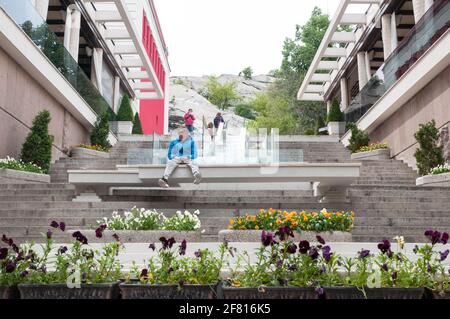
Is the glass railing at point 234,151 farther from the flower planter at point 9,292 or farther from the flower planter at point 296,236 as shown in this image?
the flower planter at point 9,292

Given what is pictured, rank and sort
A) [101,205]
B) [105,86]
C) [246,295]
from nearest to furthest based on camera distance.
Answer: [246,295] → [101,205] → [105,86]

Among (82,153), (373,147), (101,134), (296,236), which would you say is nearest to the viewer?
(296,236)

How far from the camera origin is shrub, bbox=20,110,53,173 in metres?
15.8

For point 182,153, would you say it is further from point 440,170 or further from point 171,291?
point 171,291

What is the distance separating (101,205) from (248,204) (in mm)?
3718

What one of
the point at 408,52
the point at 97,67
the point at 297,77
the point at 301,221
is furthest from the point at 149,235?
the point at 297,77

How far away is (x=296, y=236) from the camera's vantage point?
8.51m

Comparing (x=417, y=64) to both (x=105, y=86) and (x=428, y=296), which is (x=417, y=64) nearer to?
(x=428, y=296)

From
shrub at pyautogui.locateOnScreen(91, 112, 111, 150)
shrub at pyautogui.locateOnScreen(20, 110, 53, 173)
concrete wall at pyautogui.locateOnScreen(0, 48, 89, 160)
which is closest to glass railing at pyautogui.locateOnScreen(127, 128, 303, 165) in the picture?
shrub at pyautogui.locateOnScreen(20, 110, 53, 173)

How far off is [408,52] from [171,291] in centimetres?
1825

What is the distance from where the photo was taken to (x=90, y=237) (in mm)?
8906

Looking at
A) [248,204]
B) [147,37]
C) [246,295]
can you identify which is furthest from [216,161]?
[147,37]

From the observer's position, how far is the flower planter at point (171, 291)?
376 cm

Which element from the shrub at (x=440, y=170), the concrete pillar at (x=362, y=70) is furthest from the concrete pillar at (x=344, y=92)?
the shrub at (x=440, y=170)
